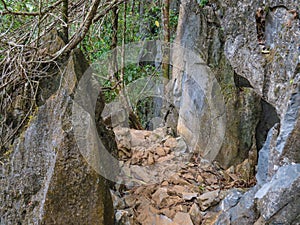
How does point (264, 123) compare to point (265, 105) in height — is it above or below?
below

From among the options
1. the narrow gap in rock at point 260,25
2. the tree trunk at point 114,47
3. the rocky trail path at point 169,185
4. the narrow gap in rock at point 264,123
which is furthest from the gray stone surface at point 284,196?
the tree trunk at point 114,47

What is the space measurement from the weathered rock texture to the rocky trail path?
31 centimetres

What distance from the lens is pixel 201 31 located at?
4340mm

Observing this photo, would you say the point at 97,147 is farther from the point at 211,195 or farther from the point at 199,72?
the point at 199,72

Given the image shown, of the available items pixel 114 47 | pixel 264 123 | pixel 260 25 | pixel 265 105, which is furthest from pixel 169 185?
pixel 114 47

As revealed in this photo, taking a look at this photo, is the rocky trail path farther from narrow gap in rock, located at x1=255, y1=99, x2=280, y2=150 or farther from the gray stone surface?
the gray stone surface

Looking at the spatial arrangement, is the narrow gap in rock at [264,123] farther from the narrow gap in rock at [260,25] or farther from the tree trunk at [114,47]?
the tree trunk at [114,47]

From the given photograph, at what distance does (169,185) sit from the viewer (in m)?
3.52

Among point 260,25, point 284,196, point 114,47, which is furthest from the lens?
point 114,47

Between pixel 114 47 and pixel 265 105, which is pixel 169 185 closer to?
pixel 265 105

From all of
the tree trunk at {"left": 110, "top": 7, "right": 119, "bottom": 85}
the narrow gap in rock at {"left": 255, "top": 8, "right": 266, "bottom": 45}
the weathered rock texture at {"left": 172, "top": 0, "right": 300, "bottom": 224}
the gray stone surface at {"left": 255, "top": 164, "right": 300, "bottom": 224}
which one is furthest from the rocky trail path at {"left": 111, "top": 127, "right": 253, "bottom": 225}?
the tree trunk at {"left": 110, "top": 7, "right": 119, "bottom": 85}

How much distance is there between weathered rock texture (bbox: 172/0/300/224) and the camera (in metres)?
1.90

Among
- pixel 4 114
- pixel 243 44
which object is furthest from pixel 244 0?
pixel 4 114

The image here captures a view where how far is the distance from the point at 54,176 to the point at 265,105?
2.28 meters
